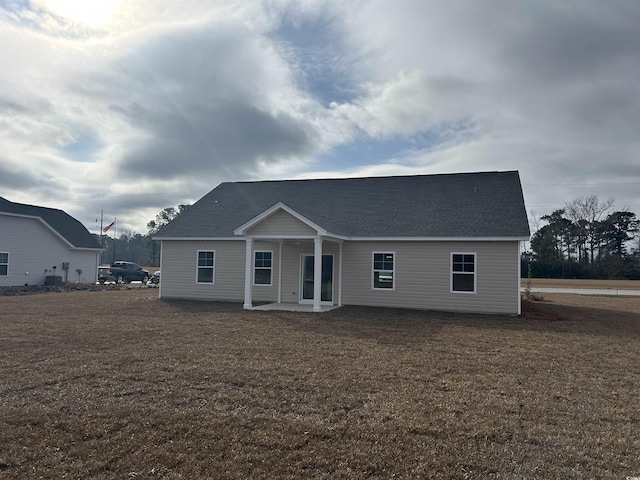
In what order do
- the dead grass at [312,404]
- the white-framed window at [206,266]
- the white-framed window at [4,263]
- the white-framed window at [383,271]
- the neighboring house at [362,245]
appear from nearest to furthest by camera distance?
the dead grass at [312,404]
the neighboring house at [362,245]
the white-framed window at [383,271]
the white-framed window at [206,266]
the white-framed window at [4,263]

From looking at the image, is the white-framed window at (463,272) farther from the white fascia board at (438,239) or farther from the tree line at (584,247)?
the tree line at (584,247)

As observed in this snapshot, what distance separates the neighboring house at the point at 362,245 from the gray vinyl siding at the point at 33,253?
12.0m

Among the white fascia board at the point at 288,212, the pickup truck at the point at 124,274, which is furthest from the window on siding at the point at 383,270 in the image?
the pickup truck at the point at 124,274

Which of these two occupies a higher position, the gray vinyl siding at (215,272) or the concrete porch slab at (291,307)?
the gray vinyl siding at (215,272)

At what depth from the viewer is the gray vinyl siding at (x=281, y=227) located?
49.8 feet

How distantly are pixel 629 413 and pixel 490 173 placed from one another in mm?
15145

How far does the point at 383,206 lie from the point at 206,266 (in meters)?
7.76

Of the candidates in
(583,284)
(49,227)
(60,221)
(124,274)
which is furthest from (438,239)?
(583,284)

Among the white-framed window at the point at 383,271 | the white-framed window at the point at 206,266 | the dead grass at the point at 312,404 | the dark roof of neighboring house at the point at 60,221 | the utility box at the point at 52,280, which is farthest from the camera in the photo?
the utility box at the point at 52,280

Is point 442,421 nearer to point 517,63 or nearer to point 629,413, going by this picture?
point 629,413

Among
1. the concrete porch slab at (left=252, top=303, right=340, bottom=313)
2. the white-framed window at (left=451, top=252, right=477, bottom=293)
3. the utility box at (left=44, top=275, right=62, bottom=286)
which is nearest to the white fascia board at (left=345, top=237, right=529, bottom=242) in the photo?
the white-framed window at (left=451, top=252, right=477, bottom=293)

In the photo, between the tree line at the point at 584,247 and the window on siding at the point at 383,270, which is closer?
the window on siding at the point at 383,270

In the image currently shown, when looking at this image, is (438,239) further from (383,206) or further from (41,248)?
(41,248)

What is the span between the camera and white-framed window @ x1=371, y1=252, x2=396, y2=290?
16.4 metres
